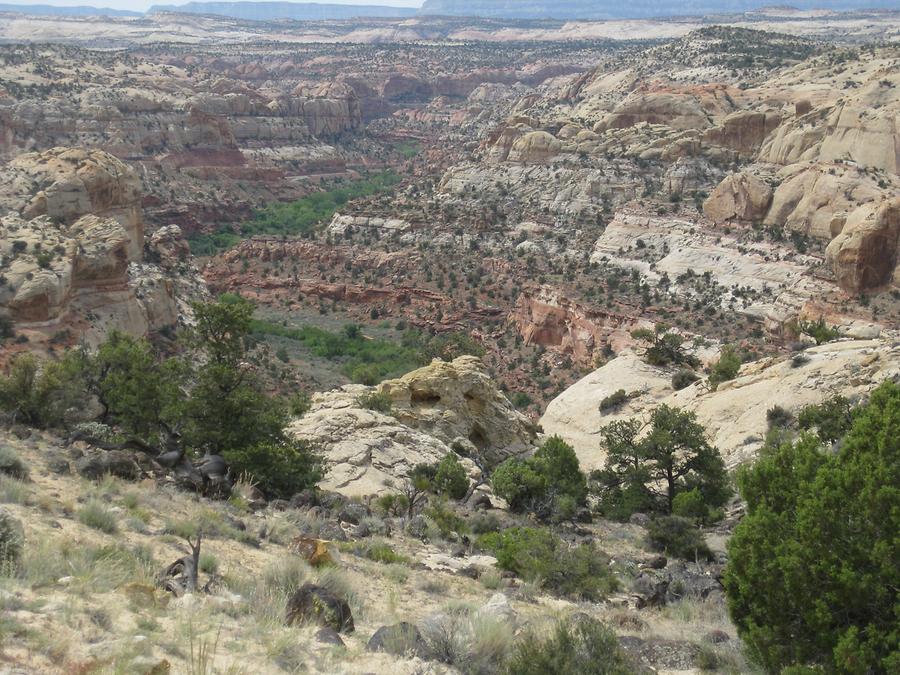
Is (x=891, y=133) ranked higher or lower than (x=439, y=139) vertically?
higher

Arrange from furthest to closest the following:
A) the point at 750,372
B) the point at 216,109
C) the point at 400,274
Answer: the point at 216,109 < the point at 400,274 < the point at 750,372

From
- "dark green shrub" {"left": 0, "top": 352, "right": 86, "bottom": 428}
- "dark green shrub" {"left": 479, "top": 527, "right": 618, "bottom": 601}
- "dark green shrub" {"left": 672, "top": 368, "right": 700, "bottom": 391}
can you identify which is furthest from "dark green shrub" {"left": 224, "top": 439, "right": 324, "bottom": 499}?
"dark green shrub" {"left": 672, "top": 368, "right": 700, "bottom": 391}

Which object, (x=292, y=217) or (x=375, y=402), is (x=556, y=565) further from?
(x=292, y=217)

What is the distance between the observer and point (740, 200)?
60.7 m

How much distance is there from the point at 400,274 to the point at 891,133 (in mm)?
35882

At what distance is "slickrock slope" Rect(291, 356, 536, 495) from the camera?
2509cm

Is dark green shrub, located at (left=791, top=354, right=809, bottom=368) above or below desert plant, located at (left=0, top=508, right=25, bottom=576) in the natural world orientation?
below

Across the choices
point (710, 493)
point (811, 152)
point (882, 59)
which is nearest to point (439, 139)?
point (882, 59)

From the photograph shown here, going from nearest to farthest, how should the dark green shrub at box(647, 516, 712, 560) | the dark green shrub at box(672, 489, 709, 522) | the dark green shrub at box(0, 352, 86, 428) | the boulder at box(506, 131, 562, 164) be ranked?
the dark green shrub at box(647, 516, 712, 560), the dark green shrub at box(0, 352, 86, 428), the dark green shrub at box(672, 489, 709, 522), the boulder at box(506, 131, 562, 164)

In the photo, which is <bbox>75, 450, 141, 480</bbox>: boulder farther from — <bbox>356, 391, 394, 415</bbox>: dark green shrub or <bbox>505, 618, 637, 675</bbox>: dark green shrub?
<bbox>356, 391, 394, 415</bbox>: dark green shrub

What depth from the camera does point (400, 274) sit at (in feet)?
224

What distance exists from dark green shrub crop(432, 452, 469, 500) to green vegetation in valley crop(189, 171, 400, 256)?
2377 inches

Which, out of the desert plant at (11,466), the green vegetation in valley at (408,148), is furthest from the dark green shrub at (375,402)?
the green vegetation in valley at (408,148)

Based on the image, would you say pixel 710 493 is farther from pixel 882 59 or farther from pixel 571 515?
pixel 882 59
